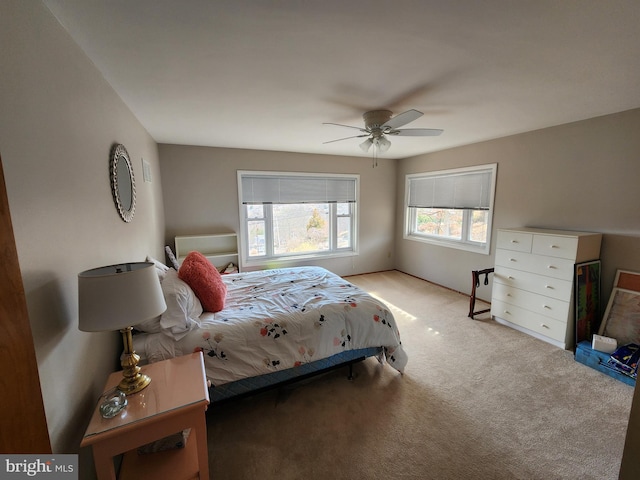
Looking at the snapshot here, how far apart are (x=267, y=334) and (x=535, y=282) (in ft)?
9.38

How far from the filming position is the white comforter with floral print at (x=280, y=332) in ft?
5.79

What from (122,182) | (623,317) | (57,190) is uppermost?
(122,182)

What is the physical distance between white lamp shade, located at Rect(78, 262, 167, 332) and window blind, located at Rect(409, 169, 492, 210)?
4.03 meters

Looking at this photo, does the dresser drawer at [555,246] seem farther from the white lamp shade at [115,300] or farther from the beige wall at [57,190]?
the beige wall at [57,190]

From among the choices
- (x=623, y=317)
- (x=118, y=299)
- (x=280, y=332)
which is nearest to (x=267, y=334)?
(x=280, y=332)

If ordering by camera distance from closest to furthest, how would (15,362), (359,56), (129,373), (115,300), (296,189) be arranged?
(15,362) → (115,300) → (129,373) → (359,56) → (296,189)

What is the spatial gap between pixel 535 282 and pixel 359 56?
290 cm

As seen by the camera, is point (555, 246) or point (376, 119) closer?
point (376, 119)

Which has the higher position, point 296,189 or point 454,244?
point 296,189

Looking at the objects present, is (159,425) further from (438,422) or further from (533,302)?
(533,302)

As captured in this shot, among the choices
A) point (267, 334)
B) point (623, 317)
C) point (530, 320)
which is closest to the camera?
point (267, 334)

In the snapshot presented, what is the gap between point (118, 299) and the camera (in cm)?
108

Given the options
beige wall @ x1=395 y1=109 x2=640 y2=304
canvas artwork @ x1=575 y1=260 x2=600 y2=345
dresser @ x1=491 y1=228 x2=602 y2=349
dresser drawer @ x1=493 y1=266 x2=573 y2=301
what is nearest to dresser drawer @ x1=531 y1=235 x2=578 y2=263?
dresser @ x1=491 y1=228 x2=602 y2=349

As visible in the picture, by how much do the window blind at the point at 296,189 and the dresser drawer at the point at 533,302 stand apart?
2696mm
